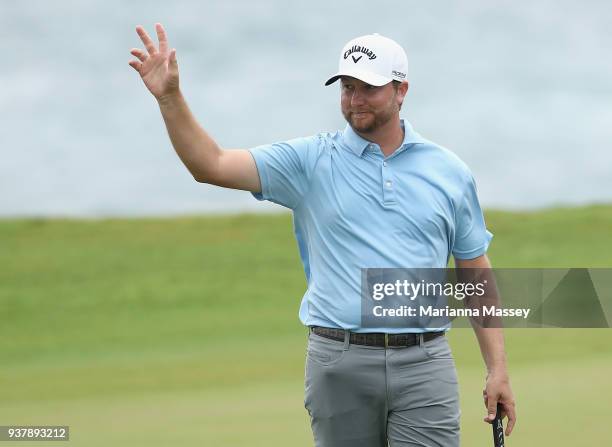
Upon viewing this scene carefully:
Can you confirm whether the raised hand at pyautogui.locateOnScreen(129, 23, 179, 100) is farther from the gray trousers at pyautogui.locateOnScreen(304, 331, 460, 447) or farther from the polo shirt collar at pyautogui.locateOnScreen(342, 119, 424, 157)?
the gray trousers at pyautogui.locateOnScreen(304, 331, 460, 447)

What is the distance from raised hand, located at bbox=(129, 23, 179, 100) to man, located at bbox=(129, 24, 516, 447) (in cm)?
2

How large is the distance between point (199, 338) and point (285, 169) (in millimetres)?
13061


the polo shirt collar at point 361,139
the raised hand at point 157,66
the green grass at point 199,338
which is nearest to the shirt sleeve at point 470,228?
the polo shirt collar at point 361,139

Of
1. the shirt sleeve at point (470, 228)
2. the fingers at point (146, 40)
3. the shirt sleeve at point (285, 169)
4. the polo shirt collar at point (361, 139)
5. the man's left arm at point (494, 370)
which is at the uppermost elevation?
the fingers at point (146, 40)

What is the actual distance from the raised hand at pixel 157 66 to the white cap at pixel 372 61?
681mm

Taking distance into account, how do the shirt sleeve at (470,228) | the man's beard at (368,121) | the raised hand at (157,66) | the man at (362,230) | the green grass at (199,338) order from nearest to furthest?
the raised hand at (157,66), the man at (362,230), the man's beard at (368,121), the shirt sleeve at (470,228), the green grass at (199,338)

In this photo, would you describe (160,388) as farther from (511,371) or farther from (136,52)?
(136,52)

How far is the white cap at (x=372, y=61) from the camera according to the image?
430 centimetres

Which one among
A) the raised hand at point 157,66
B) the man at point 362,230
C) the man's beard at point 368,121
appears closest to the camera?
the raised hand at point 157,66

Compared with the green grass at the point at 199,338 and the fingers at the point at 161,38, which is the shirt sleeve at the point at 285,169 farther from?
the green grass at the point at 199,338

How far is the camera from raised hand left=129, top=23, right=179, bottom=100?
399 centimetres

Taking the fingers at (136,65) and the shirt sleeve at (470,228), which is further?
the shirt sleeve at (470,228)

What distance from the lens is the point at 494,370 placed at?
179 inches

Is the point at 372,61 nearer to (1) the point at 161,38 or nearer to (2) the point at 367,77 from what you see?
(2) the point at 367,77
